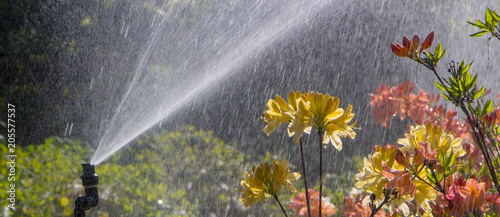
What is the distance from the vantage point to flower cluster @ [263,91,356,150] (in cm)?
68

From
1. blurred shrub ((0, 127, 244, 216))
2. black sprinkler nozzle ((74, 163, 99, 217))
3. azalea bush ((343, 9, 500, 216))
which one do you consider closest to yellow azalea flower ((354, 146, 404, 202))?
azalea bush ((343, 9, 500, 216))

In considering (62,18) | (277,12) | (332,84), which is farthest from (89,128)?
(332,84)

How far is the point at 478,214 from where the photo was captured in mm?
638

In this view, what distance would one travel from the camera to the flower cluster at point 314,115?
0.68 metres

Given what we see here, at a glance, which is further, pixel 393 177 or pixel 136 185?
pixel 136 185

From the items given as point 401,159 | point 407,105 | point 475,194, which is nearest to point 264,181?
→ point 401,159

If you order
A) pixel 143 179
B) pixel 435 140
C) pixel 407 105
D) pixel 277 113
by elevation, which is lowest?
pixel 435 140

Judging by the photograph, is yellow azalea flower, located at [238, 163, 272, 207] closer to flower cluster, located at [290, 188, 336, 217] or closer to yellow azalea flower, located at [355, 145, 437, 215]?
yellow azalea flower, located at [355, 145, 437, 215]

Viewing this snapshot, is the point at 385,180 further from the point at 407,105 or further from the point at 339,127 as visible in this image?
the point at 407,105

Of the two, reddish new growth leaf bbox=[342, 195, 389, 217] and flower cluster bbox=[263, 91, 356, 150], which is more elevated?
flower cluster bbox=[263, 91, 356, 150]

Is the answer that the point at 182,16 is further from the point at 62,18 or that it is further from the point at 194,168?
the point at 194,168

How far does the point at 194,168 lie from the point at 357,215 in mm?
2156

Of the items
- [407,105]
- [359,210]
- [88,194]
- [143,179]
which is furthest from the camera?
[143,179]

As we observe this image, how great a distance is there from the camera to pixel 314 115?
691 mm
